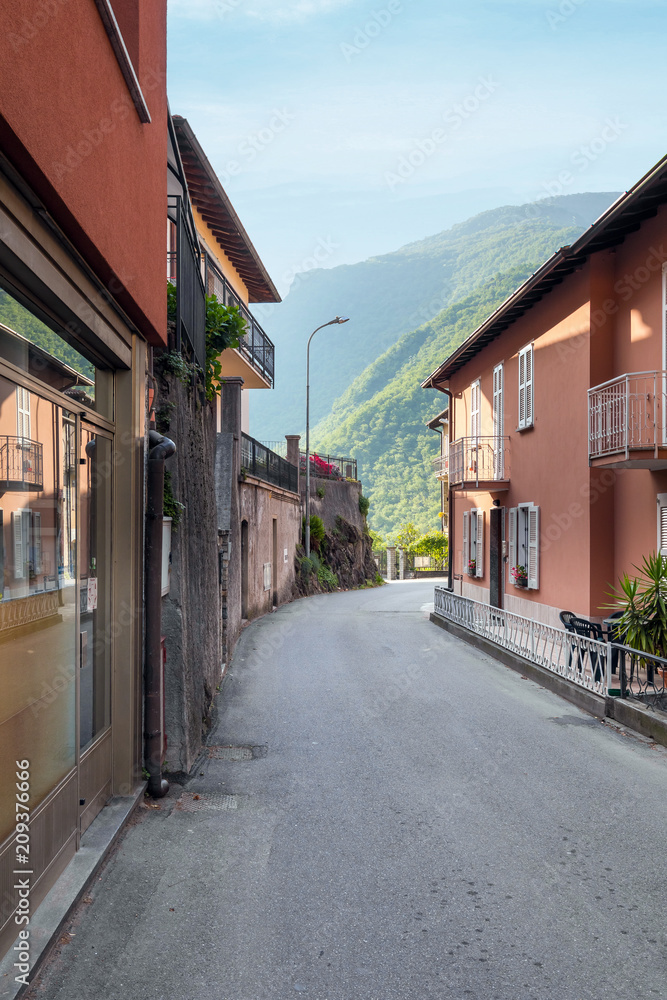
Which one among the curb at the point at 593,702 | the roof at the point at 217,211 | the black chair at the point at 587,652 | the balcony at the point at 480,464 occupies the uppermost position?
the roof at the point at 217,211

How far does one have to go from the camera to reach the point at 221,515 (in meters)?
16.0

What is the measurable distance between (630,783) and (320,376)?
17115cm

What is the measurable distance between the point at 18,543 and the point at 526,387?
1470 centimetres

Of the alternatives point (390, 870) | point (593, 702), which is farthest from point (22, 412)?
point (593, 702)

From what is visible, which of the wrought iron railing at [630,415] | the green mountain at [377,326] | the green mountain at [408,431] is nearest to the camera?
Result: the wrought iron railing at [630,415]

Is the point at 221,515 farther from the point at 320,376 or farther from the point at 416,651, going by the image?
the point at 320,376

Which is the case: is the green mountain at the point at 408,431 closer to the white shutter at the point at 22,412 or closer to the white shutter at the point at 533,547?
the white shutter at the point at 533,547

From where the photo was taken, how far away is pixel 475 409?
2180 centimetres

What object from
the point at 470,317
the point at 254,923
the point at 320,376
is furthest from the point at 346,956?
the point at 320,376

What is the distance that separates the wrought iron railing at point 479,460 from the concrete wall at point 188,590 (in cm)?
1100

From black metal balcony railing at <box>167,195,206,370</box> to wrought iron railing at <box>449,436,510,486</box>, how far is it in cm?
1100

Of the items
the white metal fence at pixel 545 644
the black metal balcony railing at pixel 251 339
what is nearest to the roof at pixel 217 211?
the black metal balcony railing at pixel 251 339

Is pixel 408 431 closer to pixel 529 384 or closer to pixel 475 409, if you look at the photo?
pixel 475 409

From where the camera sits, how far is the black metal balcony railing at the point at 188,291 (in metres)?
6.97
